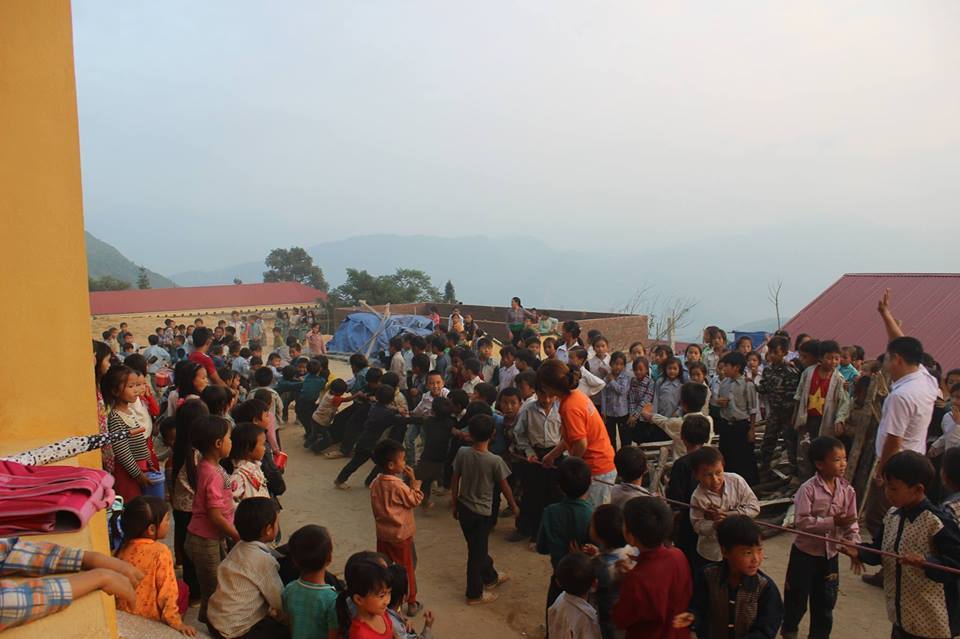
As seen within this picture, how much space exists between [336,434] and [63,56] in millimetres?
6516

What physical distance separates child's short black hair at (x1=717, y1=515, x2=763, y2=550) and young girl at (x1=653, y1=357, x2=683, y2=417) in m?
4.14

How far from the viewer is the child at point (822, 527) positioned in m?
3.80

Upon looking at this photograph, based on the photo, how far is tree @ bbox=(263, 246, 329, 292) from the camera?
62.6 meters

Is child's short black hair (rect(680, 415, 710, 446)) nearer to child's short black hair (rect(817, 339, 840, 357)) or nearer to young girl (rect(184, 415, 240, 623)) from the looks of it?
child's short black hair (rect(817, 339, 840, 357))

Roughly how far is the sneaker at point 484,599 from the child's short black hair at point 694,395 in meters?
2.13

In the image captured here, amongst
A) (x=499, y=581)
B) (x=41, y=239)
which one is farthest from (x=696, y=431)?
(x=41, y=239)

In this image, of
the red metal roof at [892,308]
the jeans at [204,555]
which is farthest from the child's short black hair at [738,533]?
the red metal roof at [892,308]

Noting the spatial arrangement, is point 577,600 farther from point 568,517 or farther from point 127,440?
point 127,440

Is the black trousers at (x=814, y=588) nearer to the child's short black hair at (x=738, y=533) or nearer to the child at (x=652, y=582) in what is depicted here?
the child's short black hair at (x=738, y=533)

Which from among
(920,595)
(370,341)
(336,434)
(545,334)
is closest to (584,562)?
(920,595)

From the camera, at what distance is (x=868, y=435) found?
5.90 metres

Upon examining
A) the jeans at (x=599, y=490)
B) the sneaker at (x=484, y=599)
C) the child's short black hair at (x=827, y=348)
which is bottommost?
the sneaker at (x=484, y=599)

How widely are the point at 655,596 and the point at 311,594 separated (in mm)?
1613

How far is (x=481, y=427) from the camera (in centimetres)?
483
